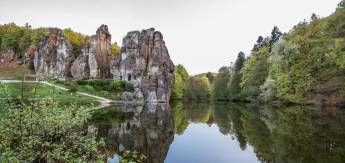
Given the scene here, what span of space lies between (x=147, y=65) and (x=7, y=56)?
4846 cm

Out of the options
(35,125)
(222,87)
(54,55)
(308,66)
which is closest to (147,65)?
(54,55)

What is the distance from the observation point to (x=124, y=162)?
858 cm

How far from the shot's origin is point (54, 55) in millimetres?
91938

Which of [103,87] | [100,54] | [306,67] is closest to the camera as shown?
[306,67]

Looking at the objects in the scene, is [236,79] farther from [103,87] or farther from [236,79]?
[103,87]

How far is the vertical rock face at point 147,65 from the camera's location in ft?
259

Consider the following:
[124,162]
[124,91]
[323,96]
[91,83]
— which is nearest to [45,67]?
[91,83]

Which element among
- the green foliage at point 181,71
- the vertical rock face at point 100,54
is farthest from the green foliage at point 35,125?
the green foliage at point 181,71

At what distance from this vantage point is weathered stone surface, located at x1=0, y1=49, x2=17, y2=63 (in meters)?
102

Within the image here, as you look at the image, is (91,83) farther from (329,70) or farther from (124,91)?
(329,70)

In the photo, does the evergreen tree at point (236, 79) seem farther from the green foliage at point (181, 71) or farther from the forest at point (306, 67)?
the green foliage at point (181, 71)

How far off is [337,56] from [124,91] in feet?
142

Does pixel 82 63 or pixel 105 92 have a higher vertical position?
pixel 82 63

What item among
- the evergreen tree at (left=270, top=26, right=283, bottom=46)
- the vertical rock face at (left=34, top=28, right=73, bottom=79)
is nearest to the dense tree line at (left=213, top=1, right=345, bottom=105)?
the evergreen tree at (left=270, top=26, right=283, bottom=46)
